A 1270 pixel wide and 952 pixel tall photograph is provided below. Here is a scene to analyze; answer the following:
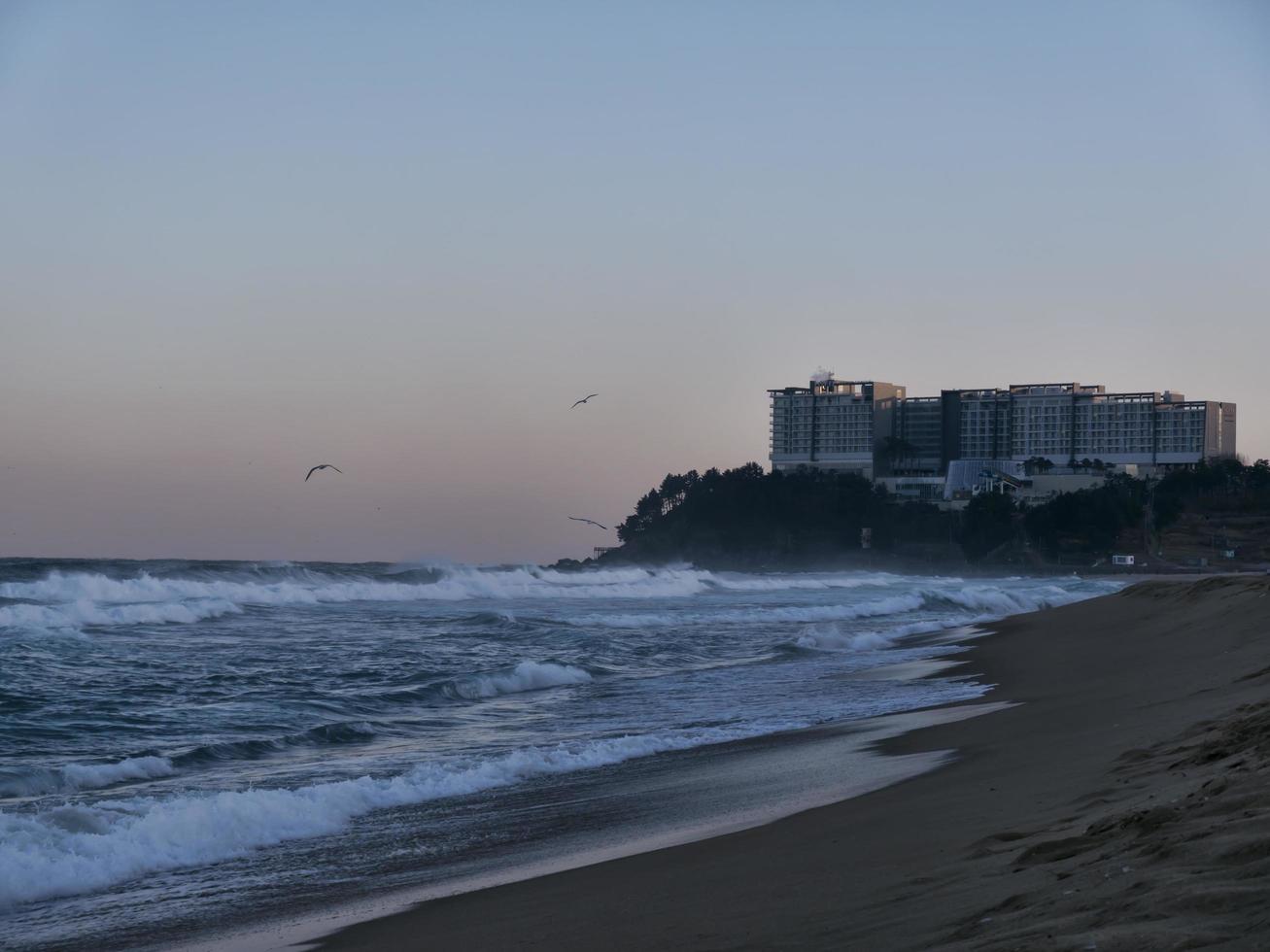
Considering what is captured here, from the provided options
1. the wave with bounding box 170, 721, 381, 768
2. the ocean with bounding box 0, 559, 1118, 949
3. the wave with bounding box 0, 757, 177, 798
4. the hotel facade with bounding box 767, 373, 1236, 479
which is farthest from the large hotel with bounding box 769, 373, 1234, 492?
the wave with bounding box 0, 757, 177, 798

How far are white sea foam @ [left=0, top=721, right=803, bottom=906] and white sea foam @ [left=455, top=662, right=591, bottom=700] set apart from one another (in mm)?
5699

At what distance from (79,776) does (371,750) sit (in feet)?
8.35

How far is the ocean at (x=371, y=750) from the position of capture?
21.5 feet

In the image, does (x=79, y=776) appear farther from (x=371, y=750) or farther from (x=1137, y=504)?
(x=1137, y=504)

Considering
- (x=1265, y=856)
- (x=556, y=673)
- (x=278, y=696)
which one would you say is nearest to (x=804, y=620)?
(x=556, y=673)

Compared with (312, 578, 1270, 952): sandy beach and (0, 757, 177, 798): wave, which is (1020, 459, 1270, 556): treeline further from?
(0, 757, 177, 798): wave

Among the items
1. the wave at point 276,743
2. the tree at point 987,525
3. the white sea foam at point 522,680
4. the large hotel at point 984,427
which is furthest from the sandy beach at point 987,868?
the large hotel at point 984,427

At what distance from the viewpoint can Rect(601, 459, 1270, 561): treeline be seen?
100m

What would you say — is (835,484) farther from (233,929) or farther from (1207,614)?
(233,929)

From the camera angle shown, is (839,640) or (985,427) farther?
(985,427)

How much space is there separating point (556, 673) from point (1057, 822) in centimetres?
1238

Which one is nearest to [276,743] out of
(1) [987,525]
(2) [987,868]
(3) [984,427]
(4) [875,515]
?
(2) [987,868]

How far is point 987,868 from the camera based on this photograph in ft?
14.4

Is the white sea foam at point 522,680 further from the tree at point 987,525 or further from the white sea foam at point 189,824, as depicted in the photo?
the tree at point 987,525
